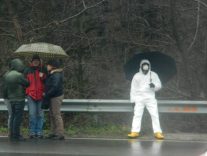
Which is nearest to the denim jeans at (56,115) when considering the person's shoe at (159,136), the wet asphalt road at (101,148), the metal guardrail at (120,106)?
the wet asphalt road at (101,148)

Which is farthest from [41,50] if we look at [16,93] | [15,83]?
[16,93]

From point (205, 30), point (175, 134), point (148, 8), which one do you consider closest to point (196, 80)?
point (205, 30)

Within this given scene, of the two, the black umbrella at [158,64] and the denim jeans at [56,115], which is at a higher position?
the black umbrella at [158,64]

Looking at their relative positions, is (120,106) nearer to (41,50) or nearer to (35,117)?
(35,117)

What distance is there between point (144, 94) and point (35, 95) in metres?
2.34

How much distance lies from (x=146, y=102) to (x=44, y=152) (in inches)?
127

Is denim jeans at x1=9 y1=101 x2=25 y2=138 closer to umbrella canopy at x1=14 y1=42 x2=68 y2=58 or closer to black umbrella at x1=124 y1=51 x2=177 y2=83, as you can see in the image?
umbrella canopy at x1=14 y1=42 x2=68 y2=58

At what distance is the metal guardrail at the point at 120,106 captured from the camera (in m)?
13.1

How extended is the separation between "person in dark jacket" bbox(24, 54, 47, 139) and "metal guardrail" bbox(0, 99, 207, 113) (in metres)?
0.86

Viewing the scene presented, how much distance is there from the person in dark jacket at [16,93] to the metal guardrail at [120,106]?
1.19m

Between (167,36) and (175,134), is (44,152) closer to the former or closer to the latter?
(175,134)

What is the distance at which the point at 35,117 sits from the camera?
1283 centimetres

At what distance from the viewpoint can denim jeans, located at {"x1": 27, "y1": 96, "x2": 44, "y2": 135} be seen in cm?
1277

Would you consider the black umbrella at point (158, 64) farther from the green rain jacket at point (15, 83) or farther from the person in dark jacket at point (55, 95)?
the green rain jacket at point (15, 83)
